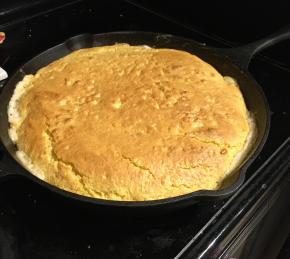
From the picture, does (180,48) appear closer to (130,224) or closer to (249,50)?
(249,50)

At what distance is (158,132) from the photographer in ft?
2.99

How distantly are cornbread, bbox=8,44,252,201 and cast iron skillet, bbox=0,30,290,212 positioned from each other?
27mm

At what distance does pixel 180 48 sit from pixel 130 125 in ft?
1.32

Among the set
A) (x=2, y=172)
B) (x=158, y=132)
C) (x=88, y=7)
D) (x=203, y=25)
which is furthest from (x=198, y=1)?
(x=2, y=172)

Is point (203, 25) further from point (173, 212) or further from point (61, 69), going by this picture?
point (173, 212)

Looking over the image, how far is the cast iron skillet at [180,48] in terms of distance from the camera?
2.45 ft

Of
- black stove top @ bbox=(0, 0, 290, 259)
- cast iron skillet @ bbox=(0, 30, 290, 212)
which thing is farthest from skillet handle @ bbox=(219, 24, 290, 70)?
black stove top @ bbox=(0, 0, 290, 259)

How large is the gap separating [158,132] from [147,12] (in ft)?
2.38

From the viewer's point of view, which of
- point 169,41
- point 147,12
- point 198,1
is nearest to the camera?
point 169,41

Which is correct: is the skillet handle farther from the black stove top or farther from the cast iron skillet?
the black stove top

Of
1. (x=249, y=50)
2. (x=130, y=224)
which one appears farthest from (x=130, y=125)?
(x=249, y=50)

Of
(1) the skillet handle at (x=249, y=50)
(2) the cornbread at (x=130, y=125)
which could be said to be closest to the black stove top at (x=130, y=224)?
(2) the cornbread at (x=130, y=125)

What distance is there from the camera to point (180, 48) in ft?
4.04

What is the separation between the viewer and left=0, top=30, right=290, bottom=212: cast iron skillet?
0.75m
